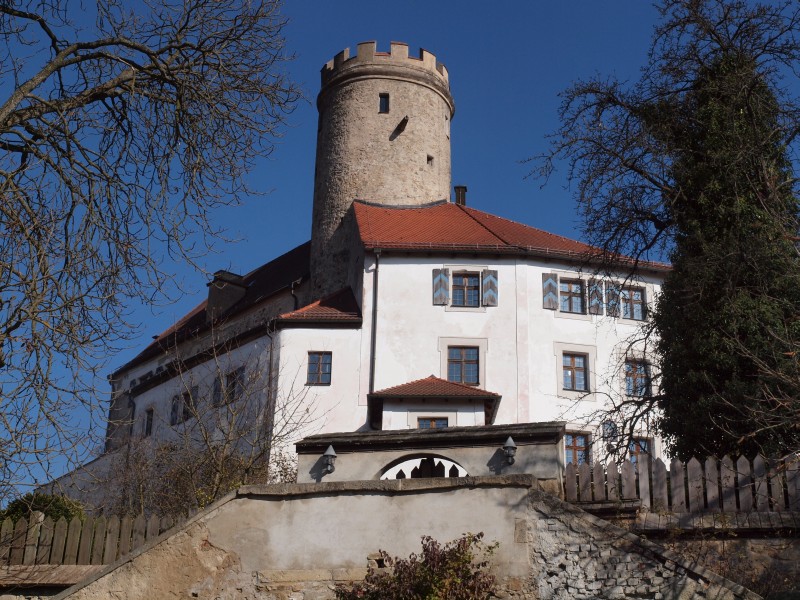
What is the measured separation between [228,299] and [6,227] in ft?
123

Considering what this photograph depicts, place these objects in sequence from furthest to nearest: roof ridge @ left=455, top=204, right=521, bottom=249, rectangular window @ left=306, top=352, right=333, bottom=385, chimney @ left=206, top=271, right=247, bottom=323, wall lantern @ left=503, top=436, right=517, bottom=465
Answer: chimney @ left=206, top=271, right=247, bottom=323, roof ridge @ left=455, top=204, right=521, bottom=249, rectangular window @ left=306, top=352, right=333, bottom=385, wall lantern @ left=503, top=436, right=517, bottom=465

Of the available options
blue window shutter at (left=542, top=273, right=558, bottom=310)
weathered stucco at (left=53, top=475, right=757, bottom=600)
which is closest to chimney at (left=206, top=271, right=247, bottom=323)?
blue window shutter at (left=542, top=273, right=558, bottom=310)

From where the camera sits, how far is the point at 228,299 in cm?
4734

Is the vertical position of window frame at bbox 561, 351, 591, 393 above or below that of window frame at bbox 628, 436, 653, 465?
above

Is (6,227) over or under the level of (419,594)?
over

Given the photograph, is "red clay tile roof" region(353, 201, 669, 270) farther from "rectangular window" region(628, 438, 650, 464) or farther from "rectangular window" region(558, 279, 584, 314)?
"rectangular window" region(628, 438, 650, 464)

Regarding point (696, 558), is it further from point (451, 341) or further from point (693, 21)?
point (451, 341)

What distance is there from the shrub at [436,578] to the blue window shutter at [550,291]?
78.5ft

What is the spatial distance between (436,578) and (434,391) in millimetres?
20388

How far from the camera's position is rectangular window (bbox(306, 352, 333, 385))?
3506 centimetres

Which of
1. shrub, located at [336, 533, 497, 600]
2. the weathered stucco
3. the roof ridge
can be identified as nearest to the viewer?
shrub, located at [336, 533, 497, 600]

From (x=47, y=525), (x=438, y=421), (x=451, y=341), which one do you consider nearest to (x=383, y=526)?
(x=47, y=525)

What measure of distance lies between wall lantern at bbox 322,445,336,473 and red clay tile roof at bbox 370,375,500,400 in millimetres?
14554

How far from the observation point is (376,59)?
4416 centimetres
